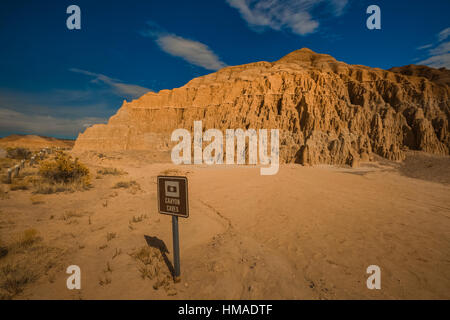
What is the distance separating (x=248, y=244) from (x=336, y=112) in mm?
33941

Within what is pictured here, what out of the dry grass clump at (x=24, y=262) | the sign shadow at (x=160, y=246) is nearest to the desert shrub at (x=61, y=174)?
the dry grass clump at (x=24, y=262)

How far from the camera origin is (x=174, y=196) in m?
3.47

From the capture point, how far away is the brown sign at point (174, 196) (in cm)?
338

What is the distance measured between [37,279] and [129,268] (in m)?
1.60

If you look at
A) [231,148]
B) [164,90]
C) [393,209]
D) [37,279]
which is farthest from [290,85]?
[37,279]

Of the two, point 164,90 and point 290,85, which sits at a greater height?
point 164,90

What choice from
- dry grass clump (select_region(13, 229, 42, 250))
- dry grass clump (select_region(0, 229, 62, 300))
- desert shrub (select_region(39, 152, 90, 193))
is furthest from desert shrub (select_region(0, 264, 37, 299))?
desert shrub (select_region(39, 152, 90, 193))

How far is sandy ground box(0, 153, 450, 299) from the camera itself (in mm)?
3723

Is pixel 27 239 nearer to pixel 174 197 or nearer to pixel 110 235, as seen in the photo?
pixel 110 235

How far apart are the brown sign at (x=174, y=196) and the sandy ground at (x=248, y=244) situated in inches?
58.4

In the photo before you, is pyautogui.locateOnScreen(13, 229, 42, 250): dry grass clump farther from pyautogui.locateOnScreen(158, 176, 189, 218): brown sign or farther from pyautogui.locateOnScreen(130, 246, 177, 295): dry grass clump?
pyautogui.locateOnScreen(158, 176, 189, 218): brown sign
